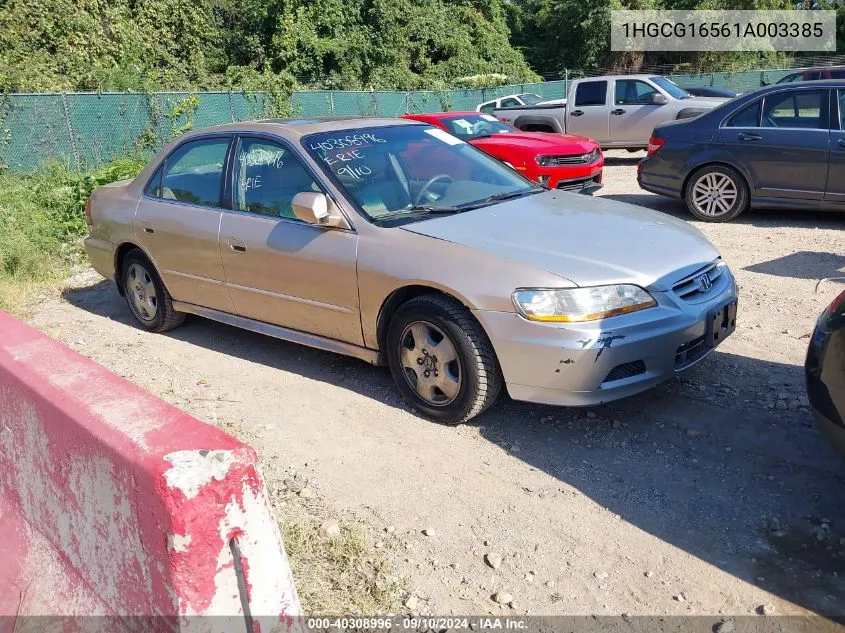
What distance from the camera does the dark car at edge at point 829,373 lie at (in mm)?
3115

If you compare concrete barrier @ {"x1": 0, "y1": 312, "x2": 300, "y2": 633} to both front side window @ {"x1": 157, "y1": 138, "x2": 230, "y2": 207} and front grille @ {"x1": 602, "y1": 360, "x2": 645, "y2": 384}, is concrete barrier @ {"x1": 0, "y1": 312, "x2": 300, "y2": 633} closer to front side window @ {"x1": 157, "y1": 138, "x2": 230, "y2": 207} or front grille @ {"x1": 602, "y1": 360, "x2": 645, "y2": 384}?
front grille @ {"x1": 602, "y1": 360, "x2": 645, "y2": 384}

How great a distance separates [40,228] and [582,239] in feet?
24.2

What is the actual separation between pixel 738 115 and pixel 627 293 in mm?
6107

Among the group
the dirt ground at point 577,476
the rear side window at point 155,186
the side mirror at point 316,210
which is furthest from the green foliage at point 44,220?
the side mirror at point 316,210

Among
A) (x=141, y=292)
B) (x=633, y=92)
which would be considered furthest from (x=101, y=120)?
(x=633, y=92)

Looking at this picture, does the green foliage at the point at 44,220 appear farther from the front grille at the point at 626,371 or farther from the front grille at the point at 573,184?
the front grille at the point at 626,371

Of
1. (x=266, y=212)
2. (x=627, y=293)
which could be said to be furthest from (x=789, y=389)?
(x=266, y=212)

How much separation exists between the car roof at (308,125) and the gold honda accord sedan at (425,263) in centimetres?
2

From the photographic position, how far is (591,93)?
648 inches

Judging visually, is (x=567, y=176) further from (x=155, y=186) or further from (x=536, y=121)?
(x=155, y=186)

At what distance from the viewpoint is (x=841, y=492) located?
3521 millimetres

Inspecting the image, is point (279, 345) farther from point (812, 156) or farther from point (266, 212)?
point (812, 156)

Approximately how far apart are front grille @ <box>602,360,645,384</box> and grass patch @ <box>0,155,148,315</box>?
18.5 ft

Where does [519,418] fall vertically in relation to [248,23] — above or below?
below
